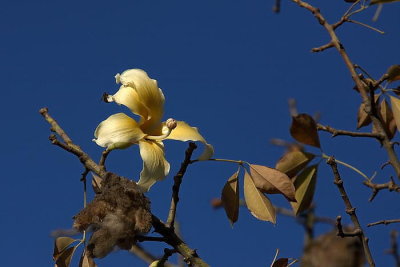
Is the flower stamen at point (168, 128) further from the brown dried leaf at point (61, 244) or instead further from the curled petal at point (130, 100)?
the brown dried leaf at point (61, 244)

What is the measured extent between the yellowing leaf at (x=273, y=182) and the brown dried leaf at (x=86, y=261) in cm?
40

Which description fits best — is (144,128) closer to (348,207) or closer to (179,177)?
(179,177)

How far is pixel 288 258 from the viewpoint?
51.3 inches

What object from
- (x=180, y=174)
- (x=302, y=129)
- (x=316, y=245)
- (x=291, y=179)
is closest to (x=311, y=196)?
(x=291, y=179)

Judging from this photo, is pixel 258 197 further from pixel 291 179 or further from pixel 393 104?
pixel 393 104

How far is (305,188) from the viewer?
1.36 meters

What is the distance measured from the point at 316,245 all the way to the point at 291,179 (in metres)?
0.89

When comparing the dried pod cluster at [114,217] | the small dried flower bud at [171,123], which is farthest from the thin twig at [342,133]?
the dried pod cluster at [114,217]

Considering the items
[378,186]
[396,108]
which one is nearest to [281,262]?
[378,186]

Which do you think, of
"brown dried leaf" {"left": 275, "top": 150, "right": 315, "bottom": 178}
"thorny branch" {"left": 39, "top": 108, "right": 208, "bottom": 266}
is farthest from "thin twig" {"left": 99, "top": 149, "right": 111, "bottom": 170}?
"brown dried leaf" {"left": 275, "top": 150, "right": 315, "bottom": 178}

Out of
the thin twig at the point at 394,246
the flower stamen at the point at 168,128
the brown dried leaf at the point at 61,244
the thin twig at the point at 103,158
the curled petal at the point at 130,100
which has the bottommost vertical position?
the thin twig at the point at 394,246

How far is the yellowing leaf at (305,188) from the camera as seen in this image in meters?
1.35

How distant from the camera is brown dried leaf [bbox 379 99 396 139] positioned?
1528mm

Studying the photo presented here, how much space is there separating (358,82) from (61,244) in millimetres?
768
